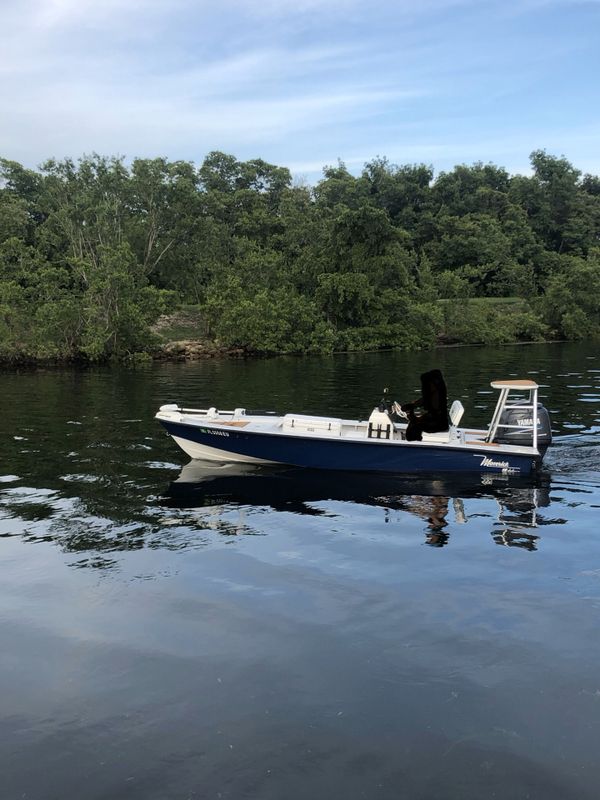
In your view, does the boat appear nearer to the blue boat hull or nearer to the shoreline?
the blue boat hull

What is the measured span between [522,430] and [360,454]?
12.3 ft

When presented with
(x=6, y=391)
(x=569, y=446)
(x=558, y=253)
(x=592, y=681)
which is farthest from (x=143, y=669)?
(x=558, y=253)

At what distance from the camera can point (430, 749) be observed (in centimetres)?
595

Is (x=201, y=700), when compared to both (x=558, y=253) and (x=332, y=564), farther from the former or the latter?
(x=558, y=253)

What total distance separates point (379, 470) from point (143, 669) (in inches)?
360

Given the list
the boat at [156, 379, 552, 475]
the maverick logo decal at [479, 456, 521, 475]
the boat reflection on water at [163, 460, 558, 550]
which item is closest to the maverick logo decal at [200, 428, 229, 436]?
the boat at [156, 379, 552, 475]

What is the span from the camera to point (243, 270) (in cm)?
6238

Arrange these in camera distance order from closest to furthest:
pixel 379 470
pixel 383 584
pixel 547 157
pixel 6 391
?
1. pixel 383 584
2. pixel 379 470
3. pixel 6 391
4. pixel 547 157

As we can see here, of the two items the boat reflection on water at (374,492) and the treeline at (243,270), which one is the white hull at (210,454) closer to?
the boat reflection on water at (374,492)

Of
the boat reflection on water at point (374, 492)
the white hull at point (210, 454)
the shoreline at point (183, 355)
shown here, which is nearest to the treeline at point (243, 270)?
the shoreline at point (183, 355)

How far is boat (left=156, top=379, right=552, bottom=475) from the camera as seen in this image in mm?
15078

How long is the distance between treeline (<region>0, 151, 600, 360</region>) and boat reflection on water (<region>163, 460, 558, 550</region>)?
32706 millimetres

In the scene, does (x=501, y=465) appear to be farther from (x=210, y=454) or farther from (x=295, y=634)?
(x=295, y=634)

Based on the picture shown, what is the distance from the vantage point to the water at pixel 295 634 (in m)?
5.76
